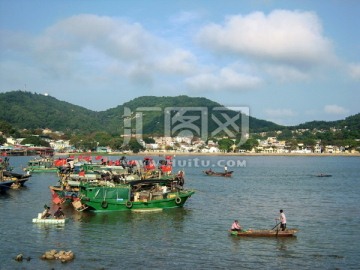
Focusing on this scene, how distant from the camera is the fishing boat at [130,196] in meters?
32.6

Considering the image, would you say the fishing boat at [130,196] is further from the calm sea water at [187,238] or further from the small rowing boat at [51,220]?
the small rowing boat at [51,220]

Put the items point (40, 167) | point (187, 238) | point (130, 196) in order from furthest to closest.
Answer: point (40, 167) < point (130, 196) < point (187, 238)

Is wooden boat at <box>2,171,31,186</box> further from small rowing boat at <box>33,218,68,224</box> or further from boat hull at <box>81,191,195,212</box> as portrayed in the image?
small rowing boat at <box>33,218,68,224</box>

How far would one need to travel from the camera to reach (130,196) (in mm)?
33594

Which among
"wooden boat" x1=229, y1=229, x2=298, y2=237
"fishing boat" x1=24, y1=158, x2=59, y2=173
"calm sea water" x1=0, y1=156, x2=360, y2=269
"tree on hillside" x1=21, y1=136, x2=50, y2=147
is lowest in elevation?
"calm sea water" x1=0, y1=156, x2=360, y2=269

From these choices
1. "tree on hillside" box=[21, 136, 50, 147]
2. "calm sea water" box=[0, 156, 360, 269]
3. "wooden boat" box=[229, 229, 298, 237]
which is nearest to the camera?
"calm sea water" box=[0, 156, 360, 269]

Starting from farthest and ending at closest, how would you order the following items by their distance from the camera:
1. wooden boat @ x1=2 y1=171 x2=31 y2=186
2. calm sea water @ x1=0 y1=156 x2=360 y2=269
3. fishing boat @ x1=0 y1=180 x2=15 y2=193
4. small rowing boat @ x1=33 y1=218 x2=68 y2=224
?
wooden boat @ x1=2 y1=171 x2=31 y2=186, fishing boat @ x1=0 y1=180 x2=15 y2=193, small rowing boat @ x1=33 y1=218 x2=68 y2=224, calm sea water @ x1=0 y1=156 x2=360 y2=269

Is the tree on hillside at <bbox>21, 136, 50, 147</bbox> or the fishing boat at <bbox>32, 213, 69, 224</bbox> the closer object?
the fishing boat at <bbox>32, 213, 69, 224</bbox>

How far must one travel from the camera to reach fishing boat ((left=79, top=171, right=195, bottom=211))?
3256 cm

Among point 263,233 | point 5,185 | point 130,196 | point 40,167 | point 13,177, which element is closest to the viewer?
point 263,233

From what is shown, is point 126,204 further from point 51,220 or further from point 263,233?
point 263,233

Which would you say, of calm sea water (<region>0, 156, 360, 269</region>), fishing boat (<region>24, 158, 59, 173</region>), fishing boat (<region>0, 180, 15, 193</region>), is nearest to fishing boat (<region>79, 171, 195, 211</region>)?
calm sea water (<region>0, 156, 360, 269</region>)

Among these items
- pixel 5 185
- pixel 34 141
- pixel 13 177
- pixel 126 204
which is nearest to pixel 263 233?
pixel 126 204

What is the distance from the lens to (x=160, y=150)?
19300 centimetres
